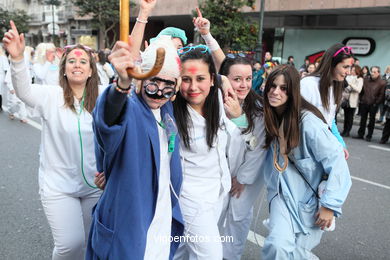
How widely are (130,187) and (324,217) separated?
4.56ft

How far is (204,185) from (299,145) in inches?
28.3

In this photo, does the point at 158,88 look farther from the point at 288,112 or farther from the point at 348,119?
the point at 348,119

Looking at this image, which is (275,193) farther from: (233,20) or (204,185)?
(233,20)

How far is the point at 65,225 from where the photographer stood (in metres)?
2.31

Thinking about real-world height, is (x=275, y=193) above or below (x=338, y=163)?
below

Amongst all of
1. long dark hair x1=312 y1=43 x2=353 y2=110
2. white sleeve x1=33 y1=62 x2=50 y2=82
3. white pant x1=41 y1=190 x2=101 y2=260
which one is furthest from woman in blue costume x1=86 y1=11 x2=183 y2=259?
white sleeve x1=33 y1=62 x2=50 y2=82

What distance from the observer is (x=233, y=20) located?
12969 millimetres

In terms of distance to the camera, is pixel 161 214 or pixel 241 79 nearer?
pixel 161 214

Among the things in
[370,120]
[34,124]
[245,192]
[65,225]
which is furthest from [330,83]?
[34,124]

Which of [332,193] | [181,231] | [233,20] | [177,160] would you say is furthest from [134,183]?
[233,20]

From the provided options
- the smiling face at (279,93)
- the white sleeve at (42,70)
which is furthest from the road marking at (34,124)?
the smiling face at (279,93)

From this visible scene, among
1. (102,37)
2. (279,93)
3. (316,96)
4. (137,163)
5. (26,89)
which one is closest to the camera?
(137,163)

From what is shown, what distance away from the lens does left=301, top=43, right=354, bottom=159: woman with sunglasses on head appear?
11.8 feet

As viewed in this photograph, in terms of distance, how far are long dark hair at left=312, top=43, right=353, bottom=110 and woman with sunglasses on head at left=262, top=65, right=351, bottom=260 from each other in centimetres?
118
